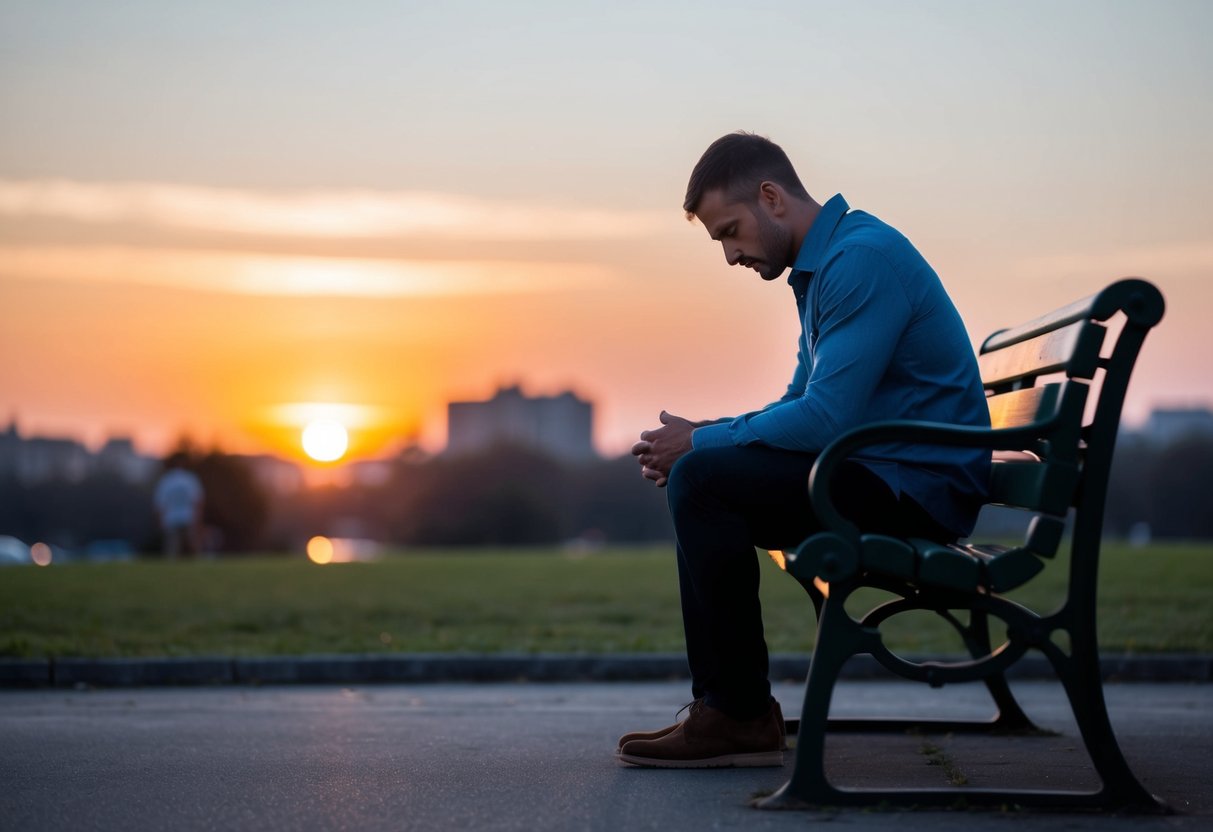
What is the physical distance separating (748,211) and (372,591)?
10667 mm

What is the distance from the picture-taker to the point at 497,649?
880 centimetres

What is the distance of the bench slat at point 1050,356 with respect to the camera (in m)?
3.63

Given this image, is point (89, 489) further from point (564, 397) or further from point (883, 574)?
point (883, 574)

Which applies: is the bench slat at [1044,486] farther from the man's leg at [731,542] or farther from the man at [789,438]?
the man's leg at [731,542]

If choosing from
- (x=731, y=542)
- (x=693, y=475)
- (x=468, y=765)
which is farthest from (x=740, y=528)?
(x=468, y=765)

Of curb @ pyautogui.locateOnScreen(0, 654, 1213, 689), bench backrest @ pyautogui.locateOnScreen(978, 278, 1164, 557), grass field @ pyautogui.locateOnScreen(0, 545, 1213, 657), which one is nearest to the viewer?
bench backrest @ pyautogui.locateOnScreen(978, 278, 1164, 557)

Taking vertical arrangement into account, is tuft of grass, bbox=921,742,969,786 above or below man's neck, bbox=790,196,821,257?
below

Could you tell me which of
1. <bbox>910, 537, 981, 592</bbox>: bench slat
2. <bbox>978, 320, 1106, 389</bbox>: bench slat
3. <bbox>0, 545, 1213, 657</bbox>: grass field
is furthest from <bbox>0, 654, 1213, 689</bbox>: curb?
<bbox>910, 537, 981, 592</bbox>: bench slat

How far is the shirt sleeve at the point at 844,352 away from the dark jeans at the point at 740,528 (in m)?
0.10

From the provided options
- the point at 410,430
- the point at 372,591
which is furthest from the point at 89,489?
the point at 372,591

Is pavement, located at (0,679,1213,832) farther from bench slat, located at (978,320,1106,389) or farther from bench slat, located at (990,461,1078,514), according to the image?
bench slat, located at (978,320,1106,389)

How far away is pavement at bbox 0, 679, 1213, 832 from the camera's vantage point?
3.70 m

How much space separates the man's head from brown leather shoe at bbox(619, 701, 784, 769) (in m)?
1.36

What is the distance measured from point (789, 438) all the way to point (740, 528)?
326 millimetres
